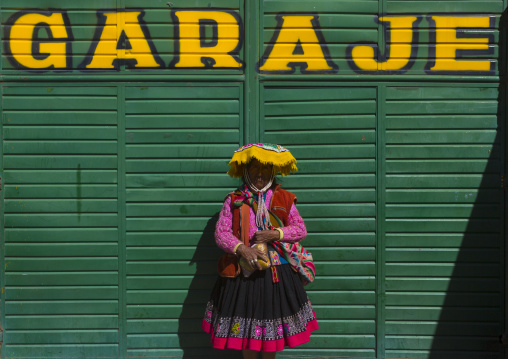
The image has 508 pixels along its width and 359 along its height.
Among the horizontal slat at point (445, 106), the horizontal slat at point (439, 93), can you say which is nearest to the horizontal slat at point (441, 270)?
the horizontal slat at point (445, 106)

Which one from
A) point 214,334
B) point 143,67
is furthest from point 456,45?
point 214,334

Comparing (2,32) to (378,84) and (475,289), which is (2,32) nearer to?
(378,84)

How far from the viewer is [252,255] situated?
4.03 m

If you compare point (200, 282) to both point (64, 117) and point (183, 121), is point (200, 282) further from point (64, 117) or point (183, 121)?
point (64, 117)

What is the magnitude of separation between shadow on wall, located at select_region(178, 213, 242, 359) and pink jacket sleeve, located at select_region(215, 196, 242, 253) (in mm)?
746

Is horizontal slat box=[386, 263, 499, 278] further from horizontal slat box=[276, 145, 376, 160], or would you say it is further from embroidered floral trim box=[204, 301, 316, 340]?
embroidered floral trim box=[204, 301, 316, 340]

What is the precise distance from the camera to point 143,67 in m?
5.01

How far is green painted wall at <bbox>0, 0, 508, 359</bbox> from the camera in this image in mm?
5008

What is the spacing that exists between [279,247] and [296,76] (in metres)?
1.63

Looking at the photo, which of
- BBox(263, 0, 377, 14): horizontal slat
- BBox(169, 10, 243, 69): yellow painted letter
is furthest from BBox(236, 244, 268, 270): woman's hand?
BBox(263, 0, 377, 14): horizontal slat

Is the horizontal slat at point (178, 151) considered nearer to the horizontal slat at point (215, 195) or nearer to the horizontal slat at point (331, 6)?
the horizontal slat at point (215, 195)

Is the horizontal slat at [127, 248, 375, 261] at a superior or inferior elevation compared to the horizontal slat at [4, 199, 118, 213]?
inferior

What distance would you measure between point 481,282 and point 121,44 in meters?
3.88

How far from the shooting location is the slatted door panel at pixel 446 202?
5020 millimetres
